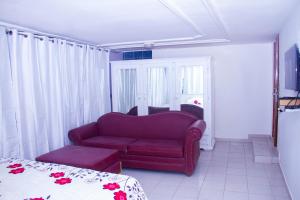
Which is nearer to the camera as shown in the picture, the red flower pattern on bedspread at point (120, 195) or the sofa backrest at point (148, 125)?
the red flower pattern on bedspread at point (120, 195)

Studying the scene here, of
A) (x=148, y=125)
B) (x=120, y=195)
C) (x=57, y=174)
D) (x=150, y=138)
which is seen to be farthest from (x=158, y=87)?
(x=120, y=195)

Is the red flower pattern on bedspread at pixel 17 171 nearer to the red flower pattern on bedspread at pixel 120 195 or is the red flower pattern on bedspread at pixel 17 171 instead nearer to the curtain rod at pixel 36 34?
the red flower pattern on bedspread at pixel 120 195

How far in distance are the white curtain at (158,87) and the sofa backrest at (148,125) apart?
2.96 feet

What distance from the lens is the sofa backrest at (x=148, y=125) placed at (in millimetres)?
4305

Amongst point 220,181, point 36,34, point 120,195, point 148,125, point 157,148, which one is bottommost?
point 220,181

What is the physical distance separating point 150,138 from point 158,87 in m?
1.37

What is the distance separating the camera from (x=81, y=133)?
420 cm

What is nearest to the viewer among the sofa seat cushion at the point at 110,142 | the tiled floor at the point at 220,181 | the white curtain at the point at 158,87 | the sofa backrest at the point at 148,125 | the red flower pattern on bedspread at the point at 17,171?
the red flower pattern on bedspread at the point at 17,171

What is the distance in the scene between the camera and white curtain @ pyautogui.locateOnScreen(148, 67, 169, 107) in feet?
17.5

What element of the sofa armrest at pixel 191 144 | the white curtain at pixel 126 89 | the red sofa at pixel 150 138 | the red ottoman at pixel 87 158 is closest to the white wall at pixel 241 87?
the white curtain at pixel 126 89

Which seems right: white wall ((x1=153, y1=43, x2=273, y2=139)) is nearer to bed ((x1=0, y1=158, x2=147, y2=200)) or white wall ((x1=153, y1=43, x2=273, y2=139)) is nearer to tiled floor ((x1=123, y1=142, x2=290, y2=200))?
tiled floor ((x1=123, y1=142, x2=290, y2=200))

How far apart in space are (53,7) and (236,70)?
4.19 meters

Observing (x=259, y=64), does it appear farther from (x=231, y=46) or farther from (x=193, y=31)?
(x=193, y=31)

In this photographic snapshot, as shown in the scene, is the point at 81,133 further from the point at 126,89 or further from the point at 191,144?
the point at 191,144
